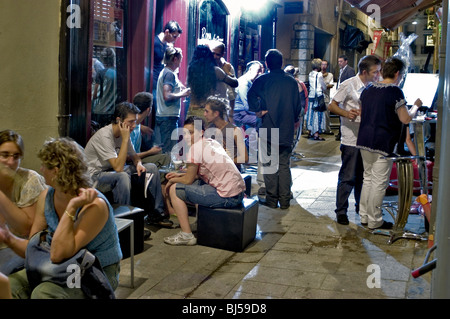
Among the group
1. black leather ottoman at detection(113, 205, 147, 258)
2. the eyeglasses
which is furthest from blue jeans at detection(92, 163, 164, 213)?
the eyeglasses

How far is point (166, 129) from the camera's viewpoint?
336 inches

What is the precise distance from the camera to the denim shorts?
582 cm

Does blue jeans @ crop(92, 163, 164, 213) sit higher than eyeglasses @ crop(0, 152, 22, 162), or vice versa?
eyeglasses @ crop(0, 152, 22, 162)

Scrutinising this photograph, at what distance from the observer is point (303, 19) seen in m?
17.9

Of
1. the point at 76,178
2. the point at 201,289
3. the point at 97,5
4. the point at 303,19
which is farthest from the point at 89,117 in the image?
the point at 303,19

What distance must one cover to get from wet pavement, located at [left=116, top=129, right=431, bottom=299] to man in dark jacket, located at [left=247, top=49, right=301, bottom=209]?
17.5 inches

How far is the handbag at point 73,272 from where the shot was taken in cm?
339

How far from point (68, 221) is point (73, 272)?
0.31 metres

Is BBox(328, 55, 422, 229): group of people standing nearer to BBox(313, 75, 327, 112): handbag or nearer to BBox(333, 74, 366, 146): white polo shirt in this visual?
BBox(333, 74, 366, 146): white polo shirt

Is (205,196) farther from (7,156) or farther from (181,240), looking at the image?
(7,156)

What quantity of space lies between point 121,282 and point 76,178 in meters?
1.61

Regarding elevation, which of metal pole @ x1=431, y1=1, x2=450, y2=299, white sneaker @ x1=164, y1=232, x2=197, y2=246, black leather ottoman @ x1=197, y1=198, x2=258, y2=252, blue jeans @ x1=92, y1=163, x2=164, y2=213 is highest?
metal pole @ x1=431, y1=1, x2=450, y2=299

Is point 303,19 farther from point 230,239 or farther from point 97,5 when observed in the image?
point 230,239
